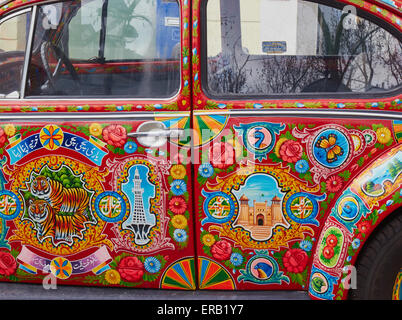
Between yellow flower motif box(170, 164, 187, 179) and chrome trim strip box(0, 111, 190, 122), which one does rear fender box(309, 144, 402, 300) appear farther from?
chrome trim strip box(0, 111, 190, 122)

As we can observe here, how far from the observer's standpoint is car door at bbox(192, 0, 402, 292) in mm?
2664

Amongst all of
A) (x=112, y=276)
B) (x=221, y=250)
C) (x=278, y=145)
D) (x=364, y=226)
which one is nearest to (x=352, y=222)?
(x=364, y=226)

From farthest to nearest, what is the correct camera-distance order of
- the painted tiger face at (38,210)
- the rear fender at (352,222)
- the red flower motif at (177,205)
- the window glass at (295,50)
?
the painted tiger face at (38,210)
the red flower motif at (177,205)
the window glass at (295,50)
the rear fender at (352,222)

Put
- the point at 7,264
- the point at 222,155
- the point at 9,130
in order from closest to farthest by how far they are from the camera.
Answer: the point at 222,155, the point at 9,130, the point at 7,264

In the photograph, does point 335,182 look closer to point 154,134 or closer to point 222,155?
point 222,155

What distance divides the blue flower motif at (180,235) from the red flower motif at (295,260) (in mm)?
532

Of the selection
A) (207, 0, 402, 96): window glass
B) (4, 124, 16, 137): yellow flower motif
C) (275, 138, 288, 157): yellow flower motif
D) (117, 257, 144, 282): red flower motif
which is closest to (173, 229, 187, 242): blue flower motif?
(117, 257, 144, 282): red flower motif

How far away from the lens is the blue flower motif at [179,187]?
279cm

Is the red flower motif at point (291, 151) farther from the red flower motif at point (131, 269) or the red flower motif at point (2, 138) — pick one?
the red flower motif at point (2, 138)

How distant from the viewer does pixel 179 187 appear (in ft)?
Result: 9.15

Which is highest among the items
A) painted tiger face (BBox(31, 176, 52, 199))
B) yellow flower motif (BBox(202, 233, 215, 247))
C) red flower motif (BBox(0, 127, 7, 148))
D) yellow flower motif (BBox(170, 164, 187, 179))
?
red flower motif (BBox(0, 127, 7, 148))

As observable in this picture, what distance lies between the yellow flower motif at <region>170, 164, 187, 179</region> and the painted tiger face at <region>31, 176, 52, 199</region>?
0.68 meters

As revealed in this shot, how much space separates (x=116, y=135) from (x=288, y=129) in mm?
888

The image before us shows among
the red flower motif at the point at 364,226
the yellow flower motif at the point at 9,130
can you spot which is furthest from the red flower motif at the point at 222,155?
the yellow flower motif at the point at 9,130
